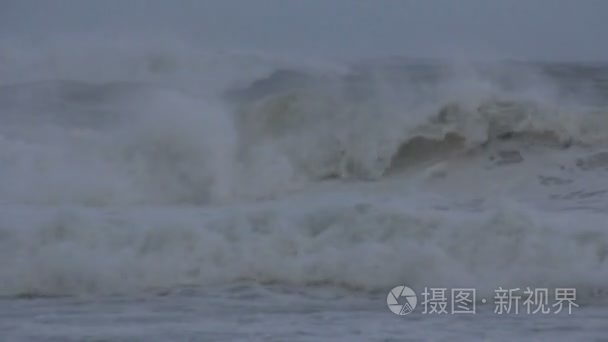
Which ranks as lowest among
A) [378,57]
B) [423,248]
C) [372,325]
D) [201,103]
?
[372,325]

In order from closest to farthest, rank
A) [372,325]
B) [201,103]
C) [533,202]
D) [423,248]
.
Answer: [372,325] < [423,248] < [533,202] < [201,103]

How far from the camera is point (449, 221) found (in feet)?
25.8

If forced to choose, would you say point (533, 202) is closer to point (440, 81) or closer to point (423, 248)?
point (423, 248)

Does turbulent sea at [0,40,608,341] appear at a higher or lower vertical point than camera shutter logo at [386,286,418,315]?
higher

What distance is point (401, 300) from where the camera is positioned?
704 cm

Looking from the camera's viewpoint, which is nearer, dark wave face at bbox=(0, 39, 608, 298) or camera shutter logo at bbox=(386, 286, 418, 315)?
camera shutter logo at bbox=(386, 286, 418, 315)

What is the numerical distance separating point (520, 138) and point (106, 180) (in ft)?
11.5

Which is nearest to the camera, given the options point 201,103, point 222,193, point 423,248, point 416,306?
point 416,306

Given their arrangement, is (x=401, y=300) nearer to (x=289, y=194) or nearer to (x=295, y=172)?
(x=289, y=194)

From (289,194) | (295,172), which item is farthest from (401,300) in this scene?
(295,172)

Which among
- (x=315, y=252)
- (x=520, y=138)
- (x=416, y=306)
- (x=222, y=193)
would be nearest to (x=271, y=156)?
(x=222, y=193)

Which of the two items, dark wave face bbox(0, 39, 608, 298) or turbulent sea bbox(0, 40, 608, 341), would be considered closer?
turbulent sea bbox(0, 40, 608, 341)

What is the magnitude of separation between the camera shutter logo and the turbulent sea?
59 millimetres

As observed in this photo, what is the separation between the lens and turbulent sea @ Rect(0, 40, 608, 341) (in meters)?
6.79
